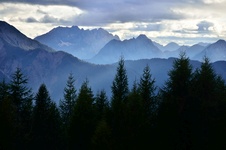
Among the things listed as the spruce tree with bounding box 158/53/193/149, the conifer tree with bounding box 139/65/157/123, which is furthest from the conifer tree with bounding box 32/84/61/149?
the spruce tree with bounding box 158/53/193/149

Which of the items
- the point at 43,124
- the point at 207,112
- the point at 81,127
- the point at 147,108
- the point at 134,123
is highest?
the point at 147,108

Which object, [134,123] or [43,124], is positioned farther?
[43,124]

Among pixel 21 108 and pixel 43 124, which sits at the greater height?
pixel 21 108

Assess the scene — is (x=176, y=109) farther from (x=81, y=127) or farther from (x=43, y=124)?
(x=43, y=124)

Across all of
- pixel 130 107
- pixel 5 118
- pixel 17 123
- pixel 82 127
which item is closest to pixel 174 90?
pixel 130 107

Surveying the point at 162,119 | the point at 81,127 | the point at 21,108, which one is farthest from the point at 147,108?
the point at 21,108

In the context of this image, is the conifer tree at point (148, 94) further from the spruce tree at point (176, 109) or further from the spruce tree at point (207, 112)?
the spruce tree at point (207, 112)

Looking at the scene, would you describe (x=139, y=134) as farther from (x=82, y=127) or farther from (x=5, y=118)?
(x=5, y=118)

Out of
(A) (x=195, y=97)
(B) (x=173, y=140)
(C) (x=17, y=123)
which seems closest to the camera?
(B) (x=173, y=140)

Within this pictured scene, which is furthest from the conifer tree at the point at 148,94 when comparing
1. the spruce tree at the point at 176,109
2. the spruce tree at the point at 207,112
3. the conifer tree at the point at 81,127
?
the spruce tree at the point at 207,112

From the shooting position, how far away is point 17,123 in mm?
49969

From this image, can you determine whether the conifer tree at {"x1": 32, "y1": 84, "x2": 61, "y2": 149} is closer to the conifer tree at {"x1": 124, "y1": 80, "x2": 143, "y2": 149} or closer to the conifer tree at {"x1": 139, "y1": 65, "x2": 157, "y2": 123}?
the conifer tree at {"x1": 139, "y1": 65, "x2": 157, "y2": 123}

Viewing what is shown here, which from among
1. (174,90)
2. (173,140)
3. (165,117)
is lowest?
(173,140)

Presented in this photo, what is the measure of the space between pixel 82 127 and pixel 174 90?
12.5 meters
